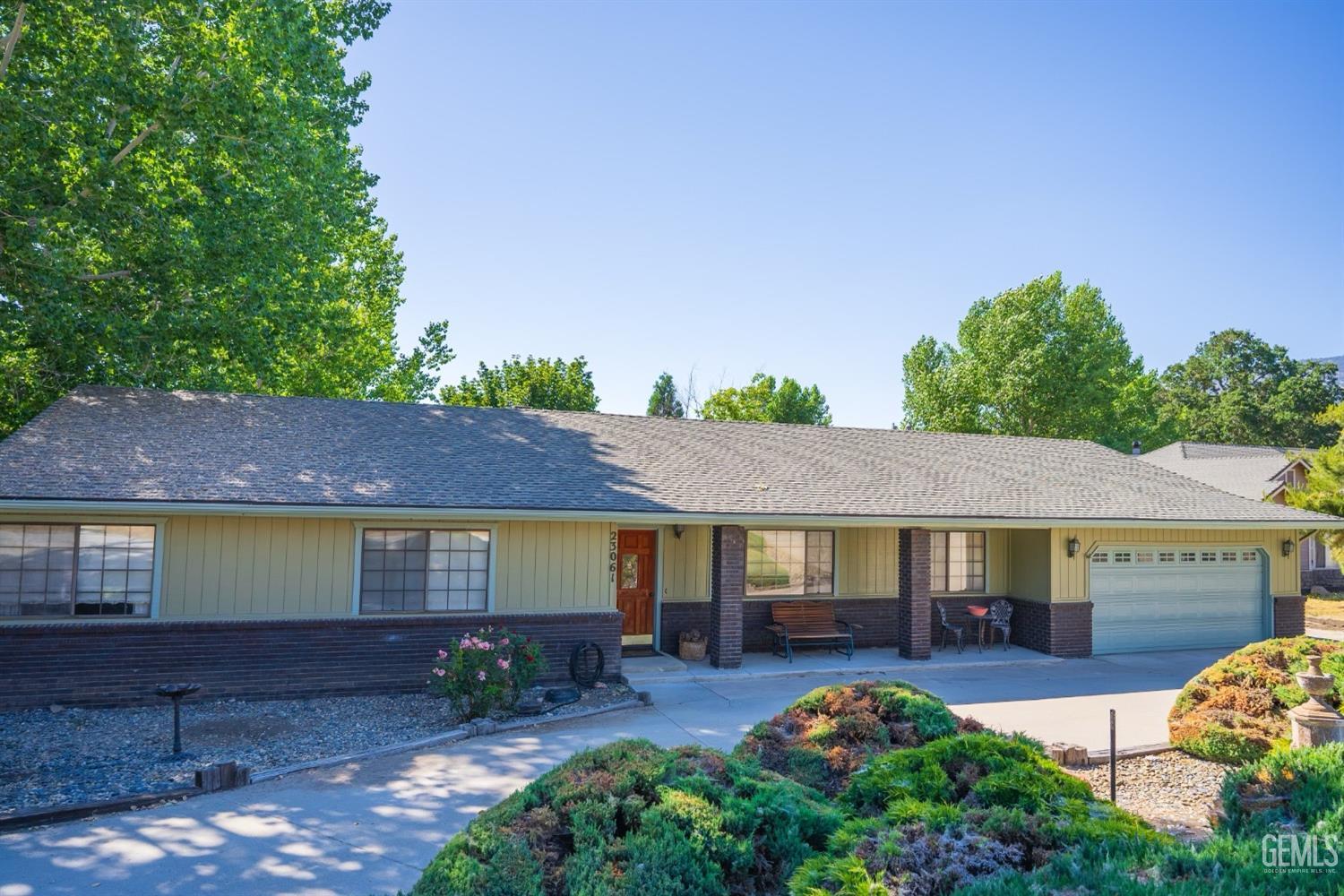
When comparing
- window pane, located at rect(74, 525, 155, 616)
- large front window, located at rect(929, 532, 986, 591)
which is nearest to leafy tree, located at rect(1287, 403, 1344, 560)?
large front window, located at rect(929, 532, 986, 591)

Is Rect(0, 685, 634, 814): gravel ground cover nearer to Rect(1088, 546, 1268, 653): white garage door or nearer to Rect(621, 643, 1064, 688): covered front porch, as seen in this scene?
Rect(621, 643, 1064, 688): covered front porch

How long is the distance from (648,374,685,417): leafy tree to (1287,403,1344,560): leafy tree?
99.4ft

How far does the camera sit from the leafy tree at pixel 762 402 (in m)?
42.6

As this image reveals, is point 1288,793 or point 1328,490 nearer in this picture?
point 1288,793

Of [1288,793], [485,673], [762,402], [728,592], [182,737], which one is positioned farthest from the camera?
[762,402]

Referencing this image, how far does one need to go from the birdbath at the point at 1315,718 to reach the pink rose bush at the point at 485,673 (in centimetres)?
762

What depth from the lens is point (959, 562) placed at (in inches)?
600

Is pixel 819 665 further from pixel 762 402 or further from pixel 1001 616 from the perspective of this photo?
pixel 762 402

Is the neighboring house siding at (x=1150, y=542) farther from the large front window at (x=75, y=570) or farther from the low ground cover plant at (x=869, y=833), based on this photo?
the large front window at (x=75, y=570)

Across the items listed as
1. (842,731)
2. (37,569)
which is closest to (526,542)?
(37,569)

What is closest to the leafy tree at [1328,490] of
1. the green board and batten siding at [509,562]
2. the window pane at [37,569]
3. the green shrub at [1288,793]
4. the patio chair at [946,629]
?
the green board and batten siding at [509,562]

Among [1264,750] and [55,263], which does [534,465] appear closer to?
[55,263]

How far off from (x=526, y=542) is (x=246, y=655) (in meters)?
3.81

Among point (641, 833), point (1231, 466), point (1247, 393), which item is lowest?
point (641, 833)
